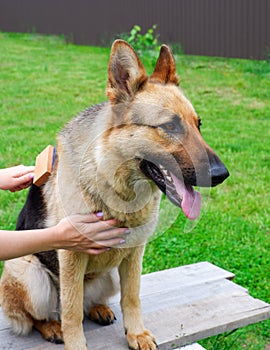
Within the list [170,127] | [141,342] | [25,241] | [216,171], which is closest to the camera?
[216,171]

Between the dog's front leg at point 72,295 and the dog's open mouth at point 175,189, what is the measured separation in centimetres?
55

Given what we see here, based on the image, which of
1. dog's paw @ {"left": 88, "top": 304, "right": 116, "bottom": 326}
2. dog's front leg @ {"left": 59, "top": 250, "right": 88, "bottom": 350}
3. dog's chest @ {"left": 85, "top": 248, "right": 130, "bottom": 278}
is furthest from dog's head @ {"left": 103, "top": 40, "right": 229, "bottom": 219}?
dog's paw @ {"left": 88, "top": 304, "right": 116, "bottom": 326}

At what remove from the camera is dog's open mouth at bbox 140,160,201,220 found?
2197 millimetres

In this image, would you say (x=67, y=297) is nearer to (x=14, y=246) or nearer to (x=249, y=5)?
(x=14, y=246)

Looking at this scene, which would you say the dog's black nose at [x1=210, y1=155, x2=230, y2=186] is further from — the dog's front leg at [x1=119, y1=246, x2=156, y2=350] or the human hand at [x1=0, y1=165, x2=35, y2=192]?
the human hand at [x1=0, y1=165, x2=35, y2=192]

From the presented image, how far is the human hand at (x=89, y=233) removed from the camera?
91.7 inches

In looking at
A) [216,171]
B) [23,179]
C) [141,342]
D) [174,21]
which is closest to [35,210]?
[23,179]

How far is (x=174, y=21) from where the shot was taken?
1078cm

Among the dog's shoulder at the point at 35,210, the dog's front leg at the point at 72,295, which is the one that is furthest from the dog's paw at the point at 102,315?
the dog's shoulder at the point at 35,210

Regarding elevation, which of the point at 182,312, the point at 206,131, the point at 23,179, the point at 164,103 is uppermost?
the point at 164,103

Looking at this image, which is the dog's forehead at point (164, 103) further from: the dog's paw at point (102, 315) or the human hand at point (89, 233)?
the dog's paw at point (102, 315)

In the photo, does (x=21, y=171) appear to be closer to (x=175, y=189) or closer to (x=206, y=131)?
(x=175, y=189)

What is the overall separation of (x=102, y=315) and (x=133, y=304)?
241mm

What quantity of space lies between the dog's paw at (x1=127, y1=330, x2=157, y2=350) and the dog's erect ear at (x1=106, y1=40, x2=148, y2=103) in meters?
1.20
